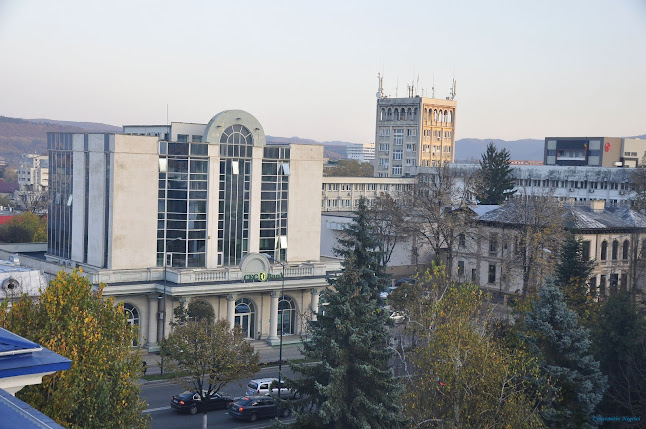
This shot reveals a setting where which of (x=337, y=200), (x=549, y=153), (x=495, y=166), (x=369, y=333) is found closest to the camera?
(x=369, y=333)

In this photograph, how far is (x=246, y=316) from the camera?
162ft

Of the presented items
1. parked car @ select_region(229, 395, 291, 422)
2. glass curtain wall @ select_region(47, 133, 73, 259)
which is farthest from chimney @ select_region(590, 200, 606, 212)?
glass curtain wall @ select_region(47, 133, 73, 259)

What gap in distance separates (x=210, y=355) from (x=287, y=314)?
1761 centimetres

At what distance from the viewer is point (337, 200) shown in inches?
3866

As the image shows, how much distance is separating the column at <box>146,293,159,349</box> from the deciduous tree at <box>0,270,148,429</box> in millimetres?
22689

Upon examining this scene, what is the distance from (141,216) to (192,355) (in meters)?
15.4

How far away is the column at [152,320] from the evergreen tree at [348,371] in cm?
2024

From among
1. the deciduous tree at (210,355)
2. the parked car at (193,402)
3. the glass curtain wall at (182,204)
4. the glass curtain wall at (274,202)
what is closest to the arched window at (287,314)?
the glass curtain wall at (274,202)

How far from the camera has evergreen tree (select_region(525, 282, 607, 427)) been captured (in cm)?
2984

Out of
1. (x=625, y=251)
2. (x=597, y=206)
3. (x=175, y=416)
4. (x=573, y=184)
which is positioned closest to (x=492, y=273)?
(x=597, y=206)

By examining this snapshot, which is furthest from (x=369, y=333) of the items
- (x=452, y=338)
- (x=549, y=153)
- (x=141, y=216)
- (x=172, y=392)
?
(x=549, y=153)

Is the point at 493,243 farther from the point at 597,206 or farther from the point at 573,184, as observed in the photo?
the point at 573,184

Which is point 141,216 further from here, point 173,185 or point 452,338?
point 452,338

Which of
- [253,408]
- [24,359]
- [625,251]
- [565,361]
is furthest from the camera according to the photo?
[625,251]
